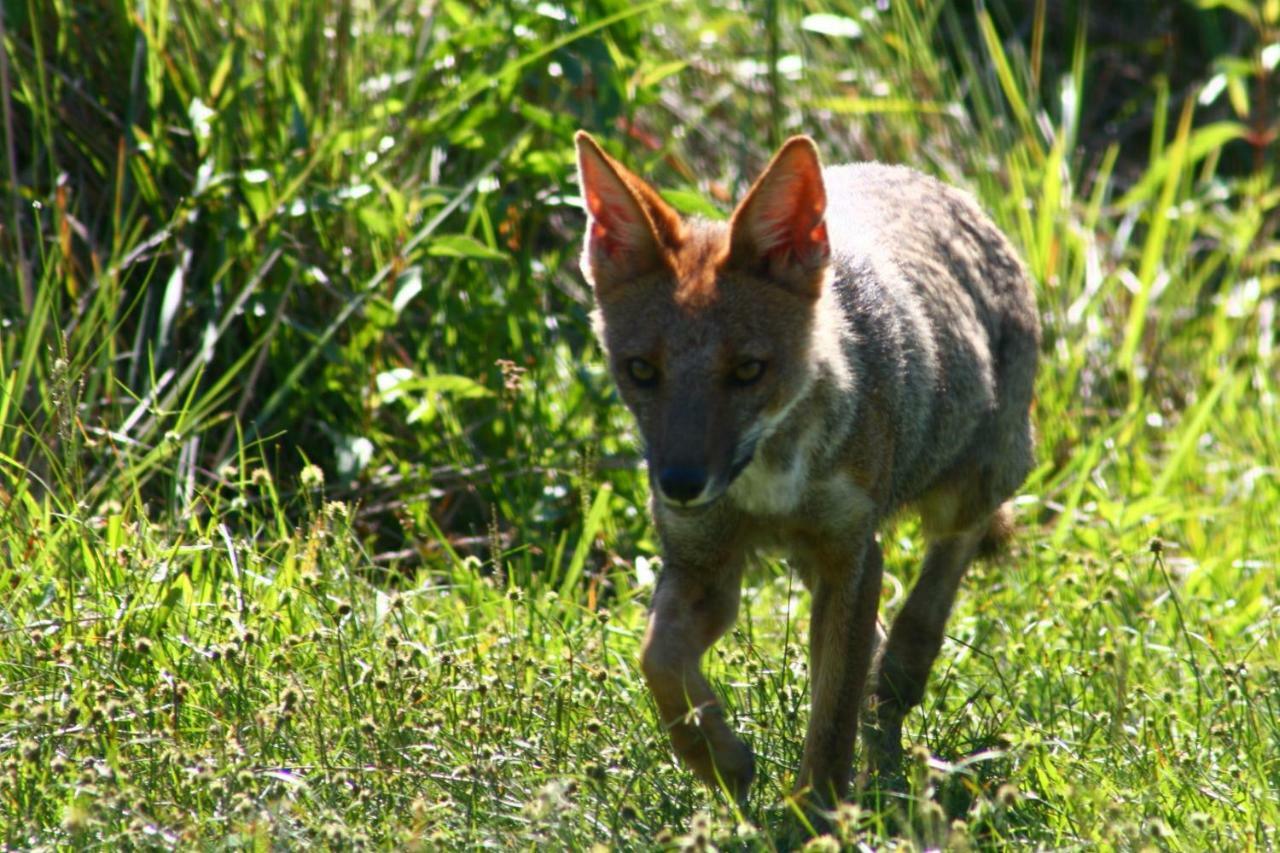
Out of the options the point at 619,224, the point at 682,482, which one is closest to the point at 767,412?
the point at 682,482

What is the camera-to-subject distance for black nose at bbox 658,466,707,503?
391 cm

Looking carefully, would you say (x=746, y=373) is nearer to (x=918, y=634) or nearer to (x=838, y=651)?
(x=838, y=651)

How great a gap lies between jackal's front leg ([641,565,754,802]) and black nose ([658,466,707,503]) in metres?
0.47

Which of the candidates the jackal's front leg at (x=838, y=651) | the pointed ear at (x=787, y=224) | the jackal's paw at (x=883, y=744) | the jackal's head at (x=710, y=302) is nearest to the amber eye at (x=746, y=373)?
the jackal's head at (x=710, y=302)

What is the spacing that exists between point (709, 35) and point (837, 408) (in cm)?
410

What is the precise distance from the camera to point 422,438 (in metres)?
6.06

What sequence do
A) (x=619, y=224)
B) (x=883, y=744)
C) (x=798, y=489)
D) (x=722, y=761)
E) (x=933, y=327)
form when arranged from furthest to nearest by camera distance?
(x=933, y=327), (x=883, y=744), (x=619, y=224), (x=798, y=489), (x=722, y=761)

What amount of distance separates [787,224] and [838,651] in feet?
3.48

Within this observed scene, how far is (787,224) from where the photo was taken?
436 cm

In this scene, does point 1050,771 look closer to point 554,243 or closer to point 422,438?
point 422,438

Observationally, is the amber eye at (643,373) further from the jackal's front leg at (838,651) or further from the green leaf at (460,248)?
the green leaf at (460,248)

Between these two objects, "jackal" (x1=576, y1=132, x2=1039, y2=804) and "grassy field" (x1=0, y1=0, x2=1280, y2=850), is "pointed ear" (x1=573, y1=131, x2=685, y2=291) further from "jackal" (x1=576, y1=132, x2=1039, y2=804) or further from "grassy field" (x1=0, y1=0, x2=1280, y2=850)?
"grassy field" (x1=0, y1=0, x2=1280, y2=850)

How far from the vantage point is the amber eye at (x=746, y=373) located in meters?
4.19

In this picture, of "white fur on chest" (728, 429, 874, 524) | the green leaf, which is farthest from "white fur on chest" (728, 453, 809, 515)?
the green leaf
